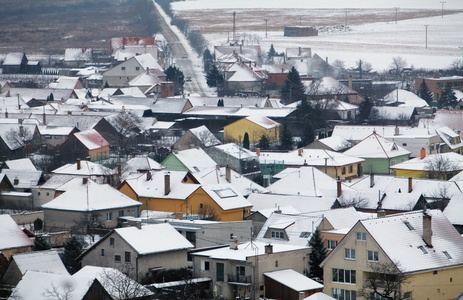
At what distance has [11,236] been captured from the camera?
29.2 meters

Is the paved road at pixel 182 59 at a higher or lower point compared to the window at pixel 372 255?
lower

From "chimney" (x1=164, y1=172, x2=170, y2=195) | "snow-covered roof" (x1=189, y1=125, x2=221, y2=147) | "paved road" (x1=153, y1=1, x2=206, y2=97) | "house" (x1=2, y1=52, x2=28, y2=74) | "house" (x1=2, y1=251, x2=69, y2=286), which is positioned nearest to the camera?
"house" (x1=2, y1=251, x2=69, y2=286)

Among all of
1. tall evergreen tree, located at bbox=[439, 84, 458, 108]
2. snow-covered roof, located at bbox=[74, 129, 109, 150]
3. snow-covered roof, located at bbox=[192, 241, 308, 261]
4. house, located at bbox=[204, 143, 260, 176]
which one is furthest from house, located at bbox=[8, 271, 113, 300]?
tall evergreen tree, located at bbox=[439, 84, 458, 108]

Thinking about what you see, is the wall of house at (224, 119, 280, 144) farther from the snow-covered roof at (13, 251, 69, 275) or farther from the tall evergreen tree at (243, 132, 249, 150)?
the snow-covered roof at (13, 251, 69, 275)

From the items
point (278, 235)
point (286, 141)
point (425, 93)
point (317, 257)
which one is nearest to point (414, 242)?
point (317, 257)

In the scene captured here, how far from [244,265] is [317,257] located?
2.16 m

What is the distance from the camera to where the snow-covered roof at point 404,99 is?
211 ft

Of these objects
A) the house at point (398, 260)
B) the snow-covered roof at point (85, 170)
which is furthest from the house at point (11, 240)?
the snow-covered roof at point (85, 170)

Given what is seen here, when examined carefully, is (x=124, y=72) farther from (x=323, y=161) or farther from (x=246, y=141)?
(x=323, y=161)

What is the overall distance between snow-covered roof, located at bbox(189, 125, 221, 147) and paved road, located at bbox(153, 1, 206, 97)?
17501 millimetres

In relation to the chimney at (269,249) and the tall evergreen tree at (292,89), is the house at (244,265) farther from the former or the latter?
the tall evergreen tree at (292,89)

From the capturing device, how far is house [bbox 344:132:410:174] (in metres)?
A: 47.4

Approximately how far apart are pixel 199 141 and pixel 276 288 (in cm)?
2497

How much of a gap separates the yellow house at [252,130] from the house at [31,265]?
26.1m
